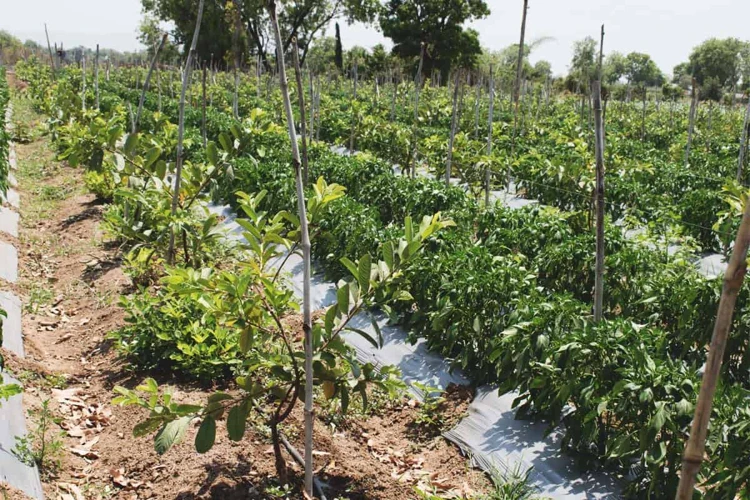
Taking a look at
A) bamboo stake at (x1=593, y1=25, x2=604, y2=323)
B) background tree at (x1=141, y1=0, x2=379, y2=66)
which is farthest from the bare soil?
background tree at (x1=141, y1=0, x2=379, y2=66)

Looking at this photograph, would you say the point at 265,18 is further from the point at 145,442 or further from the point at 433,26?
the point at 145,442

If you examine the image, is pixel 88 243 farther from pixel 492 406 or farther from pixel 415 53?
pixel 415 53

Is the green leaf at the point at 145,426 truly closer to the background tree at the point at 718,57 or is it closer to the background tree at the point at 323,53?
the background tree at the point at 323,53

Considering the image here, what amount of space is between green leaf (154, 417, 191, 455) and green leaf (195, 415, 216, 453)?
8cm

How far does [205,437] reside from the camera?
2666 millimetres

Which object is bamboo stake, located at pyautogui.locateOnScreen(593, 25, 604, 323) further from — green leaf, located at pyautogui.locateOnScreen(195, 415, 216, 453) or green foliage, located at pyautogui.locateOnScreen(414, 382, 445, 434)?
green leaf, located at pyautogui.locateOnScreen(195, 415, 216, 453)

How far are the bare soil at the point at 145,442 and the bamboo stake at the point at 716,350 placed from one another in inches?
105

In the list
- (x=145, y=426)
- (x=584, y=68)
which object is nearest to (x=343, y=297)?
(x=145, y=426)

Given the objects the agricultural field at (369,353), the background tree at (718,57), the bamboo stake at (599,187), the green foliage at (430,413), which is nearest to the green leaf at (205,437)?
the agricultural field at (369,353)

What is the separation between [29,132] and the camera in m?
15.9

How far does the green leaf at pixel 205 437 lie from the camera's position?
2.66 metres

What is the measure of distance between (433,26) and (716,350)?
1678 inches

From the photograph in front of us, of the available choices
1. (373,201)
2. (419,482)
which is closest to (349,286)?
(419,482)

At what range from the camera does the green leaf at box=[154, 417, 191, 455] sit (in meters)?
2.56
